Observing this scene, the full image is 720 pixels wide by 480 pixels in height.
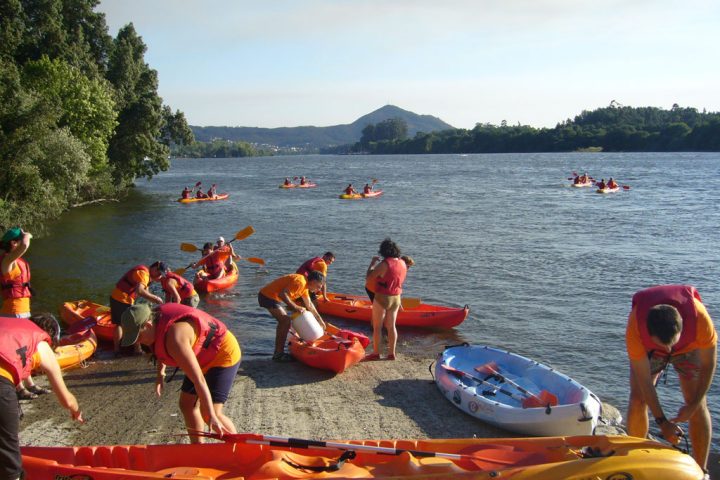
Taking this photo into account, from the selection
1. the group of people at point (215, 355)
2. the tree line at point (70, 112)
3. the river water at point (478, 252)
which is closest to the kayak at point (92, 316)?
the river water at point (478, 252)

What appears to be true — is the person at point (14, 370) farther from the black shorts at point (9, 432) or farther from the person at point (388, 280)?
the person at point (388, 280)

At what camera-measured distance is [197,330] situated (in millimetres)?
5492

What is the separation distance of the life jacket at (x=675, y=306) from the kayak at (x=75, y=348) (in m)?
8.20

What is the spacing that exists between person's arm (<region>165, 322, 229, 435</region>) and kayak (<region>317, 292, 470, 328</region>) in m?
7.73

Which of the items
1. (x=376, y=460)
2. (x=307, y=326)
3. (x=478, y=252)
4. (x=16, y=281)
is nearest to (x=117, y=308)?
(x=16, y=281)

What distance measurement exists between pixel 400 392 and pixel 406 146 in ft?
532

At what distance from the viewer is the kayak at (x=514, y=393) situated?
7.34m

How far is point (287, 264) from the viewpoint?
2134 centimetres

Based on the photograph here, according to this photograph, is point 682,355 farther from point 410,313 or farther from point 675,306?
point 410,313

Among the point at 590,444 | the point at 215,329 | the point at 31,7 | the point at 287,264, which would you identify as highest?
the point at 31,7

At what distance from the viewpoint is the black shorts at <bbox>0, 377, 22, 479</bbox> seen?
4.62m

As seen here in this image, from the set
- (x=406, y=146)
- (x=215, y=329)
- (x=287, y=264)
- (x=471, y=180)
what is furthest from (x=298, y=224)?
(x=406, y=146)

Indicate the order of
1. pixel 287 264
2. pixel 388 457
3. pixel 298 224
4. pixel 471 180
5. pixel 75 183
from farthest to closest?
pixel 471 180 < pixel 298 224 < pixel 75 183 < pixel 287 264 < pixel 388 457

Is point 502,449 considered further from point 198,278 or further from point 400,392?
point 198,278
